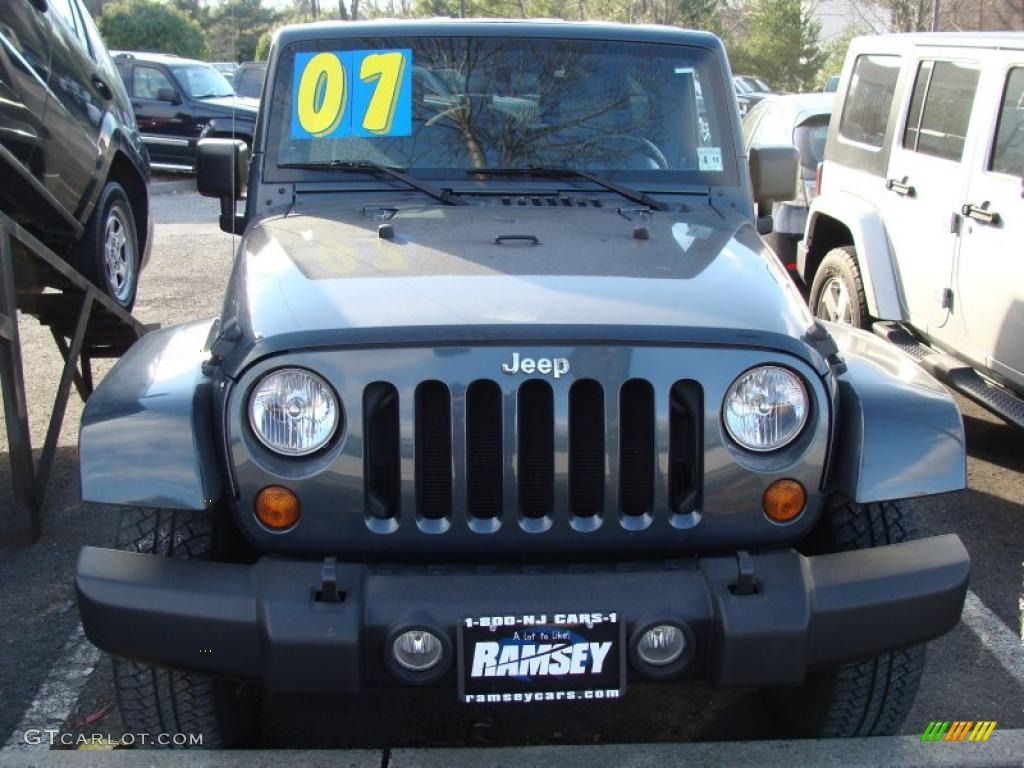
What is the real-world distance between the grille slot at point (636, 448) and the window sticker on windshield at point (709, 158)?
1500 millimetres

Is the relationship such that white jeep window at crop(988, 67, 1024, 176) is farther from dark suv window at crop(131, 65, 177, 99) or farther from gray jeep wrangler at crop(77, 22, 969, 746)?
dark suv window at crop(131, 65, 177, 99)

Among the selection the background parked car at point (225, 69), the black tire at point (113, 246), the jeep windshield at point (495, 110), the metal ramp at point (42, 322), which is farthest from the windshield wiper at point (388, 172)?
the background parked car at point (225, 69)

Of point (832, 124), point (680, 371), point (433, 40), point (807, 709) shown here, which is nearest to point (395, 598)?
point (680, 371)

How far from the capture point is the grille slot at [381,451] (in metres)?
2.52

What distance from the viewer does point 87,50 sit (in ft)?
20.1

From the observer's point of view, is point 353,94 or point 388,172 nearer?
point 388,172

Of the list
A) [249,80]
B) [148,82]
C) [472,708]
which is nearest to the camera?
[472,708]

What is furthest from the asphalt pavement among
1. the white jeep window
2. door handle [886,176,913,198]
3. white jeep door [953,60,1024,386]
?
door handle [886,176,913,198]

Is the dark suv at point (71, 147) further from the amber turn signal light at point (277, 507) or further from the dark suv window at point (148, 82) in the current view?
the dark suv window at point (148, 82)

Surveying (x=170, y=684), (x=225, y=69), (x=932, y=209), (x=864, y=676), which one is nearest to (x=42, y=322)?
(x=170, y=684)

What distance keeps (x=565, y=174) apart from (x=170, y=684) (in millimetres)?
1979

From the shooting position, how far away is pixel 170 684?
2773 millimetres

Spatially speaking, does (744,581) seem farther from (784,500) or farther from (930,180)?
(930,180)

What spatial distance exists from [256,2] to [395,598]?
4171 centimetres
